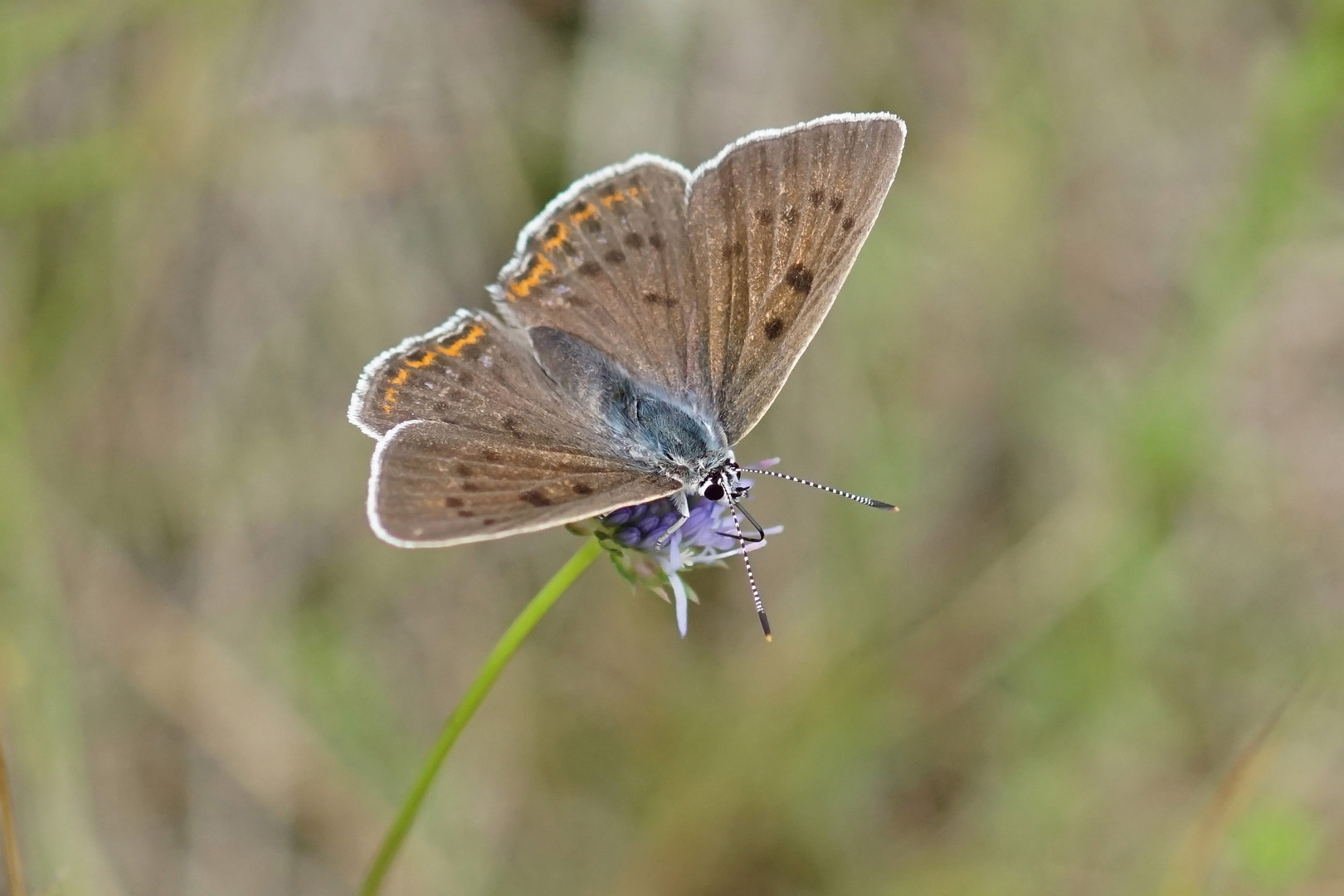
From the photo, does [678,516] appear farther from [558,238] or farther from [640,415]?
[558,238]

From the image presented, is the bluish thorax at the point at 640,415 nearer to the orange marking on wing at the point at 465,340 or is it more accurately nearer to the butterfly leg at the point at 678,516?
the butterfly leg at the point at 678,516

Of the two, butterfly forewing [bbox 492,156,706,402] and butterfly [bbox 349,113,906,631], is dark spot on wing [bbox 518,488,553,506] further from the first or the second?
butterfly forewing [bbox 492,156,706,402]

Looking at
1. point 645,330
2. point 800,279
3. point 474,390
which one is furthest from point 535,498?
point 800,279

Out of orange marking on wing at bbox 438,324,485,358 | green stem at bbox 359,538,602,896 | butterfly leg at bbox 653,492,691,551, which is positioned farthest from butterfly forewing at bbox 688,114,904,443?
green stem at bbox 359,538,602,896

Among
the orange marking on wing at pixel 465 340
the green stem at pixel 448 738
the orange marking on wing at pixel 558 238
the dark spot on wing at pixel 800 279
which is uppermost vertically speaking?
the orange marking on wing at pixel 558 238

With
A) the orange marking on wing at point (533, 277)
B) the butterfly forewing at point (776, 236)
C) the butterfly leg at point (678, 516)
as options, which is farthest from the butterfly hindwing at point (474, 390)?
the butterfly forewing at point (776, 236)

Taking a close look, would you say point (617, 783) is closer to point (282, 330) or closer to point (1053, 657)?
point (1053, 657)

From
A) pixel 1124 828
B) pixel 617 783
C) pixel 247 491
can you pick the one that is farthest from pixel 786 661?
pixel 247 491
